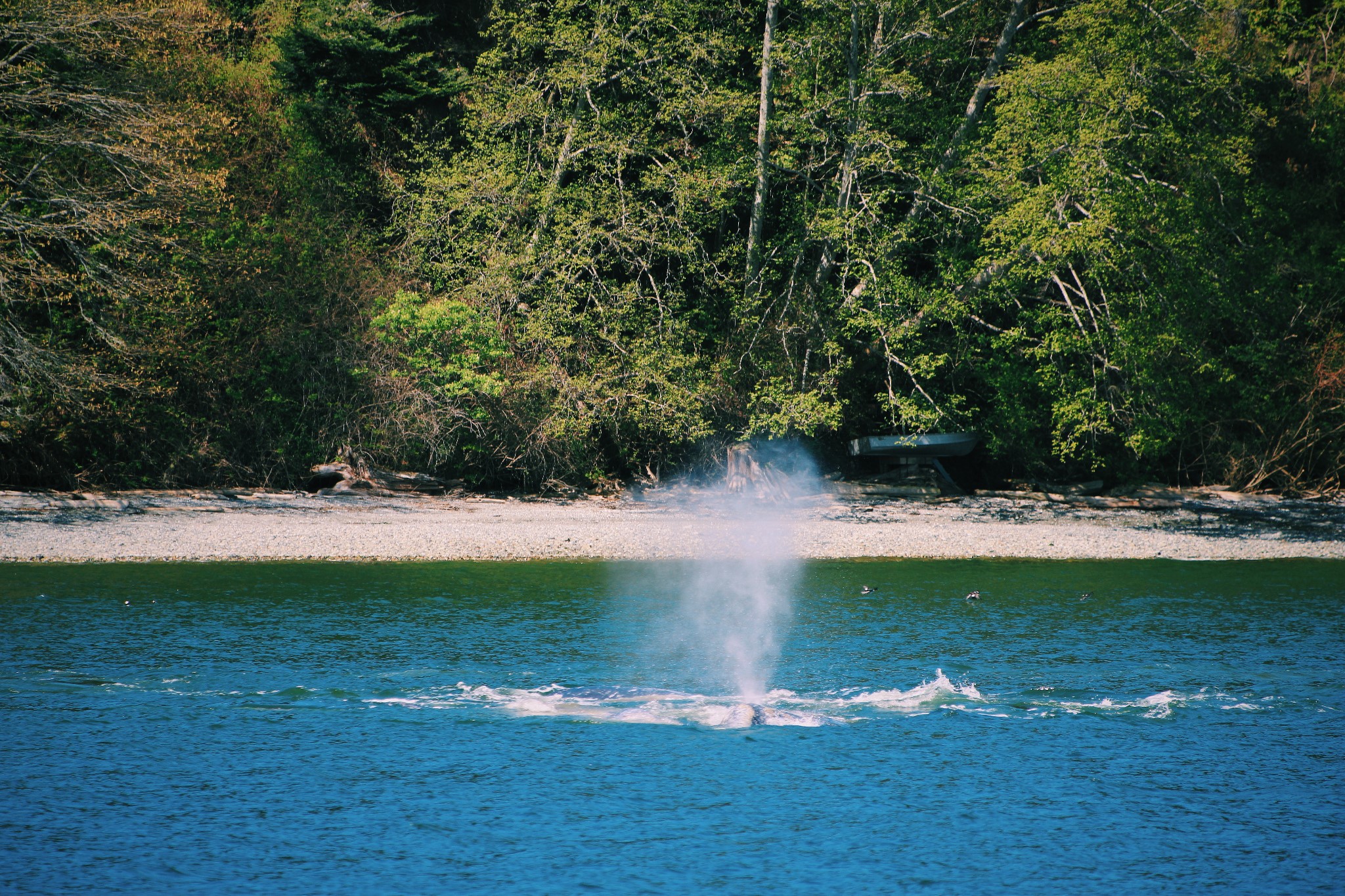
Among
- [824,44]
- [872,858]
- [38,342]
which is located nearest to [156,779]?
[872,858]

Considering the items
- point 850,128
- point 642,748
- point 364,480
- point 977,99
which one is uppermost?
point 977,99

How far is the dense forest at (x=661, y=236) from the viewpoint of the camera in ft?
58.1

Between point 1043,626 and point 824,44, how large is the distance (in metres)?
12.9

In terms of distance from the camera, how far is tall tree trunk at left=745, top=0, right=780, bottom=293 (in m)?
20.4

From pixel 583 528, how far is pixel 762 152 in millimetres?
8573

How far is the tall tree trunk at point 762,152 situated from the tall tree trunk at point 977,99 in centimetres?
294

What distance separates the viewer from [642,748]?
7715mm

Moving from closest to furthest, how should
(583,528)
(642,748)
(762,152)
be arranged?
1. (642,748)
2. (583,528)
3. (762,152)

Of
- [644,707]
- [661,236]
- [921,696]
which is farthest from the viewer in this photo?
[661,236]

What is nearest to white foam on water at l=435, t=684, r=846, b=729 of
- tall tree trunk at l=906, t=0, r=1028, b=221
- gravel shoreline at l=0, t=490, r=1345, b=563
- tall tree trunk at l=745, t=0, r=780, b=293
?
gravel shoreline at l=0, t=490, r=1345, b=563

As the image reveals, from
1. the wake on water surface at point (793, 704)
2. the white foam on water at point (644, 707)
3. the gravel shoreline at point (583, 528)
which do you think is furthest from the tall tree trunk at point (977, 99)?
the white foam on water at point (644, 707)

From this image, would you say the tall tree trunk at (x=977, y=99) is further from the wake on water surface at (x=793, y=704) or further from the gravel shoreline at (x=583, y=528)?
the wake on water surface at (x=793, y=704)

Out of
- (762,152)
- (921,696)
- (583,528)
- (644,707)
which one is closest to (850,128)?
(762,152)

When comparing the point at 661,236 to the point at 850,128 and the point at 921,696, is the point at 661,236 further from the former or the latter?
the point at 921,696
